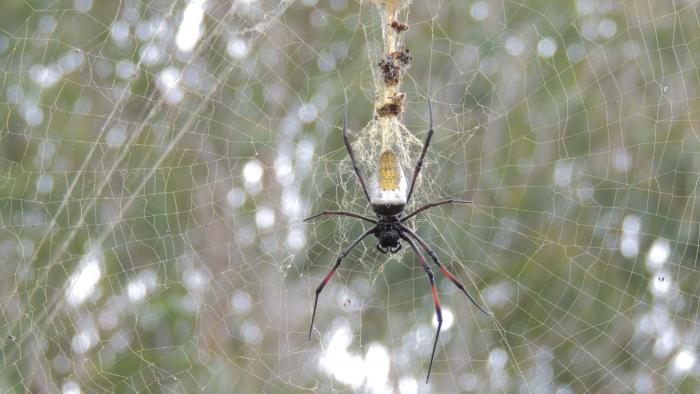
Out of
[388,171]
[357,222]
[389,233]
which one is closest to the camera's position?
[388,171]

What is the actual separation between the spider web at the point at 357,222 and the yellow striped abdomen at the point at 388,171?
1739 millimetres

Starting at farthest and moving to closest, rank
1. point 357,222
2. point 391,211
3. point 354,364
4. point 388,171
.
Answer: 1. point 354,364
2. point 357,222
3. point 391,211
4. point 388,171

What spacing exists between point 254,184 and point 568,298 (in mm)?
2537

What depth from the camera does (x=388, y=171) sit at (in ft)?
9.95

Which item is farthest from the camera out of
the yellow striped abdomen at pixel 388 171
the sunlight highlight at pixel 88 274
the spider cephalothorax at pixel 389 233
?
the sunlight highlight at pixel 88 274

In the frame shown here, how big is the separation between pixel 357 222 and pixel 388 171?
1804mm

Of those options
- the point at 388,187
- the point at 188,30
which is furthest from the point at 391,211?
the point at 188,30

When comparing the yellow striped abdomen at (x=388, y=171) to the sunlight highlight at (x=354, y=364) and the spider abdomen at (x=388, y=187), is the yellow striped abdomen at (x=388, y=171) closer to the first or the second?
the spider abdomen at (x=388, y=187)

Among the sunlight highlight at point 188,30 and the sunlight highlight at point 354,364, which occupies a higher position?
the sunlight highlight at point 188,30

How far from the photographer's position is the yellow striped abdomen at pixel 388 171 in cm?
302

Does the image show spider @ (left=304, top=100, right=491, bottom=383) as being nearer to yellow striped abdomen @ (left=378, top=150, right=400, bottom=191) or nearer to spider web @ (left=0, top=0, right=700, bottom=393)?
yellow striped abdomen @ (left=378, top=150, right=400, bottom=191)

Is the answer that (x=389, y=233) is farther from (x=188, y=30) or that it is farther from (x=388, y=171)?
(x=188, y=30)

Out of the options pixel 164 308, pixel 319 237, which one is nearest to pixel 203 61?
pixel 319 237

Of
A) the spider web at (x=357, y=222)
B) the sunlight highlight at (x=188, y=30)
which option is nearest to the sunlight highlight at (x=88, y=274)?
the spider web at (x=357, y=222)
